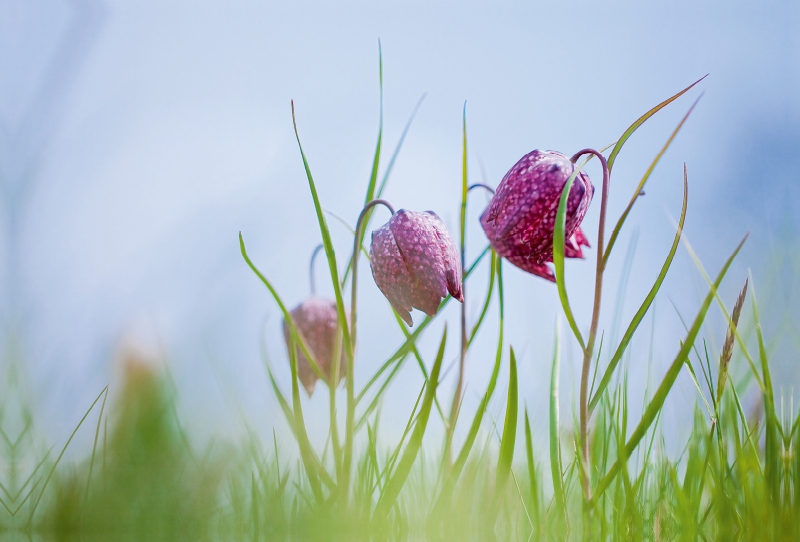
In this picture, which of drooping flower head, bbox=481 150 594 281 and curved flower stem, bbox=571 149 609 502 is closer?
curved flower stem, bbox=571 149 609 502

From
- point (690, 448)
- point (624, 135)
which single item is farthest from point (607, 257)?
point (690, 448)

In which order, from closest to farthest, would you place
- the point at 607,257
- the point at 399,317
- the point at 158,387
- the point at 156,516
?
the point at 156,516 → the point at 158,387 → the point at 607,257 → the point at 399,317

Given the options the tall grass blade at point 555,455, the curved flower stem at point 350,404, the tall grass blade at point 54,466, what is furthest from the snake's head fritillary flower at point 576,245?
the tall grass blade at point 54,466

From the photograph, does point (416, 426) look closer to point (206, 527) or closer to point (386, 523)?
point (386, 523)

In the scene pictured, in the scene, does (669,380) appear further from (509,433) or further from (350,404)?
(350,404)

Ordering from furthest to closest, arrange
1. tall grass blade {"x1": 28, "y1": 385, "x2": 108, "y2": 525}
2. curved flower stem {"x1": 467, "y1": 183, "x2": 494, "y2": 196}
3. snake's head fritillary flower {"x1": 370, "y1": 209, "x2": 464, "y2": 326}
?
curved flower stem {"x1": 467, "y1": 183, "x2": 494, "y2": 196} < snake's head fritillary flower {"x1": 370, "y1": 209, "x2": 464, "y2": 326} < tall grass blade {"x1": 28, "y1": 385, "x2": 108, "y2": 525}

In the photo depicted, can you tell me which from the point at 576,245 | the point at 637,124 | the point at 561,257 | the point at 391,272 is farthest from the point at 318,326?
the point at 637,124

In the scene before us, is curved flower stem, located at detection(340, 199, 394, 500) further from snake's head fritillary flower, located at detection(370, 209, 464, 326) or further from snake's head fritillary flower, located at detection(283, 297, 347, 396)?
snake's head fritillary flower, located at detection(283, 297, 347, 396)

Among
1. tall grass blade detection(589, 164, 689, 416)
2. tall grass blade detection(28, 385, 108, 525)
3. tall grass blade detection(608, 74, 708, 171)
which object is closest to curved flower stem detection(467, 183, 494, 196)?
tall grass blade detection(608, 74, 708, 171)
